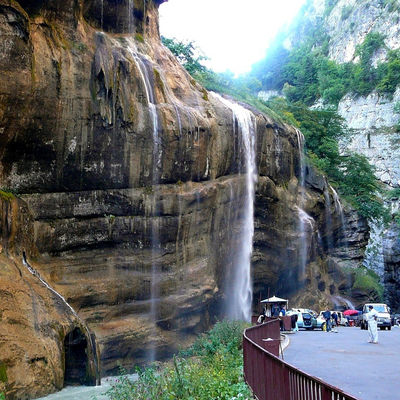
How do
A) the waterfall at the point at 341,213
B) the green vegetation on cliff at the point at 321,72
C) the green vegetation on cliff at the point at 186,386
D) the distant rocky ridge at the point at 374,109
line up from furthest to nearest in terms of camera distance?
1. the green vegetation on cliff at the point at 321,72
2. the distant rocky ridge at the point at 374,109
3. the waterfall at the point at 341,213
4. the green vegetation on cliff at the point at 186,386

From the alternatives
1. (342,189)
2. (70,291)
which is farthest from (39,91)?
(342,189)

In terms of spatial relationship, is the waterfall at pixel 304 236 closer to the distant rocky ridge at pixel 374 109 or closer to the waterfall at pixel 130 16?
the waterfall at pixel 130 16

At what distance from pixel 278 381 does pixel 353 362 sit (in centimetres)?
825

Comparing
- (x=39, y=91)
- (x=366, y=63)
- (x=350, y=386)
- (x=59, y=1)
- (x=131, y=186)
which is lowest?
(x=350, y=386)

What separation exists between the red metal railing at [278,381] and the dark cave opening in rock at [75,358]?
23.8 feet

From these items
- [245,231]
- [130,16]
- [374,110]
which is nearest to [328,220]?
[245,231]

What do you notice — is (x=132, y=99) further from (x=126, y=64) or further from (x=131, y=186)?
(x=131, y=186)

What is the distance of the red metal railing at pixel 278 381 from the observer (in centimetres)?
669

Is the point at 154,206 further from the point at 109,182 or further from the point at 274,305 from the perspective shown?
the point at 274,305

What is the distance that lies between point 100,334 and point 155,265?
414 cm

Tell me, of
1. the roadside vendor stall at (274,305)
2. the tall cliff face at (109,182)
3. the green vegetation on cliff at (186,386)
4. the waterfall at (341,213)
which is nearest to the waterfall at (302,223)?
the roadside vendor stall at (274,305)

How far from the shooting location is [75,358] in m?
18.3

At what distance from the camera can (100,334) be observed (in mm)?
21891

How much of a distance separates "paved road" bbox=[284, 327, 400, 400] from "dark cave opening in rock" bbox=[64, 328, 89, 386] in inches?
265
